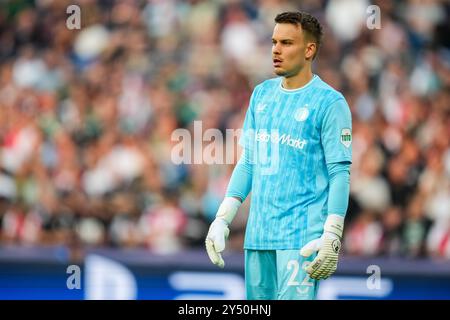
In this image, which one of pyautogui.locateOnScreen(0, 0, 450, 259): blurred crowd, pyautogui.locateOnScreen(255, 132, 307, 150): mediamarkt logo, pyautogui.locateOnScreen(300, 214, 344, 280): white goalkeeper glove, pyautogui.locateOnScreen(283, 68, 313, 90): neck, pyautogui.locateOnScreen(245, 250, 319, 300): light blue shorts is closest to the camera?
pyautogui.locateOnScreen(300, 214, 344, 280): white goalkeeper glove

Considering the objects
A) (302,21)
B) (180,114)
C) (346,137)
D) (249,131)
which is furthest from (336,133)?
(180,114)

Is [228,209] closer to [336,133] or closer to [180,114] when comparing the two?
[336,133]

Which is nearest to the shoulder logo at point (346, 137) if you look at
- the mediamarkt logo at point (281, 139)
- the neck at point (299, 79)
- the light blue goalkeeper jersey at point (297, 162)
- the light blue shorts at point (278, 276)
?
the light blue goalkeeper jersey at point (297, 162)

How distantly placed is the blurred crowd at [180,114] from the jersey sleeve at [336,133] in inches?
159

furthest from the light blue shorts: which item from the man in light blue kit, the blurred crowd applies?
the blurred crowd

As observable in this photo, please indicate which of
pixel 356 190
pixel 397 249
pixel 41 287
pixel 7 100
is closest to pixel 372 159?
pixel 356 190

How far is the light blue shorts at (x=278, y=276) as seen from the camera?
5.20 metres

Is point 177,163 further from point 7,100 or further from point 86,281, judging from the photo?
point 7,100

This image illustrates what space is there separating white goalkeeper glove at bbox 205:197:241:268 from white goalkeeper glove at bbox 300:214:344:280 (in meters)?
0.49

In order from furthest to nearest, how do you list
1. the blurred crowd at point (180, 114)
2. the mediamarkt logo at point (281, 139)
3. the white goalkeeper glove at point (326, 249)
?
the blurred crowd at point (180, 114) → the mediamarkt logo at point (281, 139) → the white goalkeeper glove at point (326, 249)

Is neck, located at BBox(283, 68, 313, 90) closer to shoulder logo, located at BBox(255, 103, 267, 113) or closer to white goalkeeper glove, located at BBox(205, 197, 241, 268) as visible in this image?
shoulder logo, located at BBox(255, 103, 267, 113)

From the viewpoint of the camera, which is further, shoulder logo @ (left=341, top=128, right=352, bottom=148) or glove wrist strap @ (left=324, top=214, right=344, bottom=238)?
shoulder logo @ (left=341, top=128, right=352, bottom=148)

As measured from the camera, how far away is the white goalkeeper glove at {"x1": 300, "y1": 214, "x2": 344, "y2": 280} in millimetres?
5094

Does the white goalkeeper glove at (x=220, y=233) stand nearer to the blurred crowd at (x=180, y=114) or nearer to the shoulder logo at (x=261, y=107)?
the shoulder logo at (x=261, y=107)
